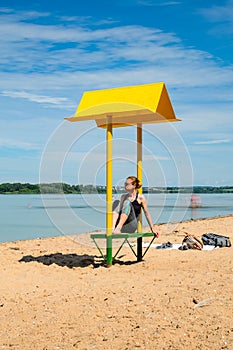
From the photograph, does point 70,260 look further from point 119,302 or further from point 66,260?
point 119,302

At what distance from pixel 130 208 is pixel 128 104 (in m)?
1.67

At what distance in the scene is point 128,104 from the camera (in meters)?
7.77

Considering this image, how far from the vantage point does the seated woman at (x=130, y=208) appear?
811 centimetres

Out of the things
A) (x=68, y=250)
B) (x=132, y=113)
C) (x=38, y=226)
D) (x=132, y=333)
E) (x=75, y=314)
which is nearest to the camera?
(x=132, y=333)

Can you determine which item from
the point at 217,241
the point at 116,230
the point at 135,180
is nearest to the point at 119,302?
the point at 116,230

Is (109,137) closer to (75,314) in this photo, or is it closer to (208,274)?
(208,274)

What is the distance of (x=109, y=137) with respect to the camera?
788 cm

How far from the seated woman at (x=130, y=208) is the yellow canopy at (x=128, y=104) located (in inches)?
42.4

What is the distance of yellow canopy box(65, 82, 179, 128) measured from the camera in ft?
25.3

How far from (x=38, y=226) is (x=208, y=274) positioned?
12.6 metres

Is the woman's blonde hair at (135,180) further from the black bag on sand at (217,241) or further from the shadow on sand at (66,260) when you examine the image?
the black bag on sand at (217,241)

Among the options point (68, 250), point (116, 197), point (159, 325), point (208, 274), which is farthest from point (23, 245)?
point (159, 325)

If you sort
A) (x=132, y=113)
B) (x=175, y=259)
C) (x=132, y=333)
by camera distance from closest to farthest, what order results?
(x=132, y=333), (x=132, y=113), (x=175, y=259)

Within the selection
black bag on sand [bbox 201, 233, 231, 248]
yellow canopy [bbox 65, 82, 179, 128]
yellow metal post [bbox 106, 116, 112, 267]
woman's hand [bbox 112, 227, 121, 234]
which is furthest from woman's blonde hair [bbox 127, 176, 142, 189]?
black bag on sand [bbox 201, 233, 231, 248]
